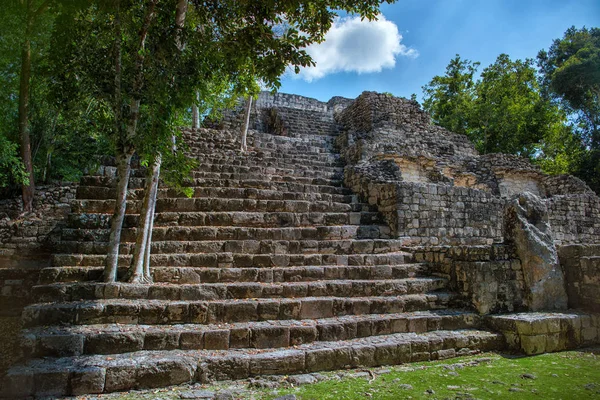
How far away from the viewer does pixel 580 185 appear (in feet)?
43.2

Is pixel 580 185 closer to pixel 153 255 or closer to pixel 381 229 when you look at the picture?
pixel 381 229

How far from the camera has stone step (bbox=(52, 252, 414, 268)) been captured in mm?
5312

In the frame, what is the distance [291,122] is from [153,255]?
512 inches

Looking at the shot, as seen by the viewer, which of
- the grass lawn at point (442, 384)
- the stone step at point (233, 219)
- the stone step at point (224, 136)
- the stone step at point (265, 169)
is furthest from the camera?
the stone step at point (224, 136)

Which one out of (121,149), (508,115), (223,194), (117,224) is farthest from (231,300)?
(508,115)

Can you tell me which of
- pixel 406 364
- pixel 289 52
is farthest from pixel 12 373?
pixel 289 52

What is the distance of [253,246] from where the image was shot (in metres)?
6.05

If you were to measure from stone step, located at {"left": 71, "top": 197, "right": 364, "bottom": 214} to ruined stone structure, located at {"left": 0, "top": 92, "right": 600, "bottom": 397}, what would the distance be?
0.03 m

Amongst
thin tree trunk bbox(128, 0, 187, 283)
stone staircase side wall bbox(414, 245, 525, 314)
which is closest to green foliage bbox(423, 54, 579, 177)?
stone staircase side wall bbox(414, 245, 525, 314)

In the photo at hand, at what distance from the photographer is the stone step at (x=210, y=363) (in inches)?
125

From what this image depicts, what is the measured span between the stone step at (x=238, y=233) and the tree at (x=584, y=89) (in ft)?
59.1

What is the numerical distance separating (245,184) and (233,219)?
167 cm

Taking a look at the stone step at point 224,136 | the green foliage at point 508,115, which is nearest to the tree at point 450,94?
the green foliage at point 508,115

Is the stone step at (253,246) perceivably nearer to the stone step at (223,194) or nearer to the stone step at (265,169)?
the stone step at (223,194)
